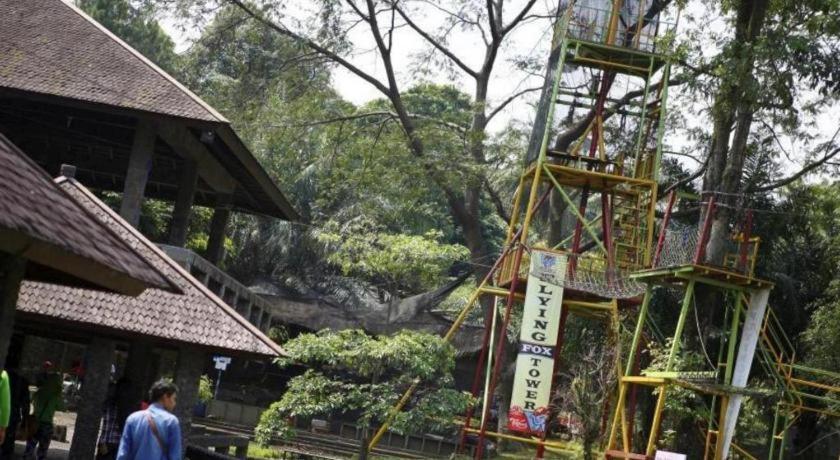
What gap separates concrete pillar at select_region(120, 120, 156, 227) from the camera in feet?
51.0

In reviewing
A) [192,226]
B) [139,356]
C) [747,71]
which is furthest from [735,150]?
[192,226]

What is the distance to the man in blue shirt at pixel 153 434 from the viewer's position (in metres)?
8.64

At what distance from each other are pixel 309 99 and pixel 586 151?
23.8 ft

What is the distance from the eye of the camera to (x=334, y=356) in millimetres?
19875

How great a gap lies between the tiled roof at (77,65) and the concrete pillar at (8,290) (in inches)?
298

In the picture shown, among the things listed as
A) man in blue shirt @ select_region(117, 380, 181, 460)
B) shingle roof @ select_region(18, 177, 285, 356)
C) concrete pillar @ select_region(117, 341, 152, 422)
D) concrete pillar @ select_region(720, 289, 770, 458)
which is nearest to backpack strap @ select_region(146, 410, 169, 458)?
man in blue shirt @ select_region(117, 380, 181, 460)

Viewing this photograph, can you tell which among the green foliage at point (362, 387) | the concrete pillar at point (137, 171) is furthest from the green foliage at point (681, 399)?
the concrete pillar at point (137, 171)

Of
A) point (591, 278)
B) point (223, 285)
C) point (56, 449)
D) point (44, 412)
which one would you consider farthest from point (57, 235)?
point (591, 278)

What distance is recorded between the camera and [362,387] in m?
20.6

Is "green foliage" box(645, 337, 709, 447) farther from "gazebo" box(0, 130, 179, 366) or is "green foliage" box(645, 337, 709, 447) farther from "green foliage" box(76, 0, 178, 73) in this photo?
"green foliage" box(76, 0, 178, 73)

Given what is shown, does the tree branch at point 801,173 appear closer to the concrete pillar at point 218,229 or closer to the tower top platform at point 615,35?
the tower top platform at point 615,35

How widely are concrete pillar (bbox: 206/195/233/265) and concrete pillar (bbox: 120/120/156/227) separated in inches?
212

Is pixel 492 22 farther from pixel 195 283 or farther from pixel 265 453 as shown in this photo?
pixel 195 283

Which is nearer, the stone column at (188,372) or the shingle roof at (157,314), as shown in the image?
the shingle roof at (157,314)
